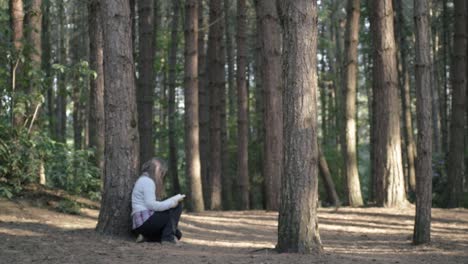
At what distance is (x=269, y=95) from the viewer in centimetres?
1556

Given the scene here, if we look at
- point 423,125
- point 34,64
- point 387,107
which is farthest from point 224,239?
point 387,107

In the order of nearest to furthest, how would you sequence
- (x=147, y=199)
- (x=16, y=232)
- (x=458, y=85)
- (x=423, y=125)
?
1. (x=147, y=199)
2. (x=16, y=232)
3. (x=423, y=125)
4. (x=458, y=85)

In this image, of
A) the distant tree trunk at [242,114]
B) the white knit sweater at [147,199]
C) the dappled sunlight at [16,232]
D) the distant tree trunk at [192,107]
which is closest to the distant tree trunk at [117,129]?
the white knit sweater at [147,199]

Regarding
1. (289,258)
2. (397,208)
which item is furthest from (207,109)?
(289,258)

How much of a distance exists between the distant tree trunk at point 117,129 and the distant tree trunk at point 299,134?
8.44ft

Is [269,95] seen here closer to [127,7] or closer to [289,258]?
[127,7]

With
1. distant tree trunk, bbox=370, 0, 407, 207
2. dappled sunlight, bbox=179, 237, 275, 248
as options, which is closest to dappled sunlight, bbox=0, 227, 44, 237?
dappled sunlight, bbox=179, 237, 275, 248

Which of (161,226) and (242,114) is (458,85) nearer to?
(242,114)

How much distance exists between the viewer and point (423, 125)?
9.64m

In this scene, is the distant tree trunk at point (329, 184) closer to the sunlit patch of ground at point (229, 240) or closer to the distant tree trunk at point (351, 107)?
the distant tree trunk at point (351, 107)

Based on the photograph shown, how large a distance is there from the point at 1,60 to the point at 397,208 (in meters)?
9.77

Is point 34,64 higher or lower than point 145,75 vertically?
lower

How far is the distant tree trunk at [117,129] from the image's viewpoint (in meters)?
9.37

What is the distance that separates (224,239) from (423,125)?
13.0 ft
